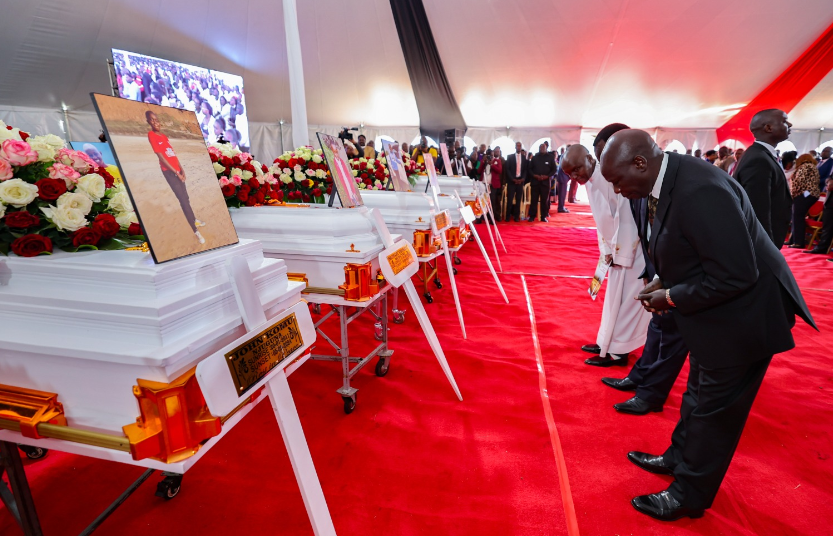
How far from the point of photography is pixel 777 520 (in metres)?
1.56

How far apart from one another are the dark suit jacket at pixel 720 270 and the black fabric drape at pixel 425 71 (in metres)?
11.3

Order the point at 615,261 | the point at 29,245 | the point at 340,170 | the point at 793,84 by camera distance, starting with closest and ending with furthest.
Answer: the point at 29,245 < the point at 340,170 < the point at 615,261 < the point at 793,84

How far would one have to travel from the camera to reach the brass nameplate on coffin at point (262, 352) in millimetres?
927

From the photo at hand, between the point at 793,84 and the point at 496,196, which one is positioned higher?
the point at 793,84

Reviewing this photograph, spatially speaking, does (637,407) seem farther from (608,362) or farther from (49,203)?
(49,203)

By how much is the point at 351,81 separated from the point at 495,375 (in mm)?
13008

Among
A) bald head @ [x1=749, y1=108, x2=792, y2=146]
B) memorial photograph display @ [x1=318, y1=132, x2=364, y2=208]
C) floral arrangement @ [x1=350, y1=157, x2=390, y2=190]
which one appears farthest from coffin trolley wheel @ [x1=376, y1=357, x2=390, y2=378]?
bald head @ [x1=749, y1=108, x2=792, y2=146]

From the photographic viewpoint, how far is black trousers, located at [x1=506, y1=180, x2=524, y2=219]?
10086 mm

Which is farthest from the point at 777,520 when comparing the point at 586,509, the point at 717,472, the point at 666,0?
the point at 666,0

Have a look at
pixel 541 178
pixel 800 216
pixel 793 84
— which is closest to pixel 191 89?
pixel 541 178

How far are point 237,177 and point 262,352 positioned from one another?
4.94ft

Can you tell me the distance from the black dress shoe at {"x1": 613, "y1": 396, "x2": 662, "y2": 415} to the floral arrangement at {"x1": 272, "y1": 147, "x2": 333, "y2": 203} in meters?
2.49

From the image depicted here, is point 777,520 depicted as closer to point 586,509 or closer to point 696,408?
point 696,408

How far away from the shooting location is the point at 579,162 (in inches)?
98.7
